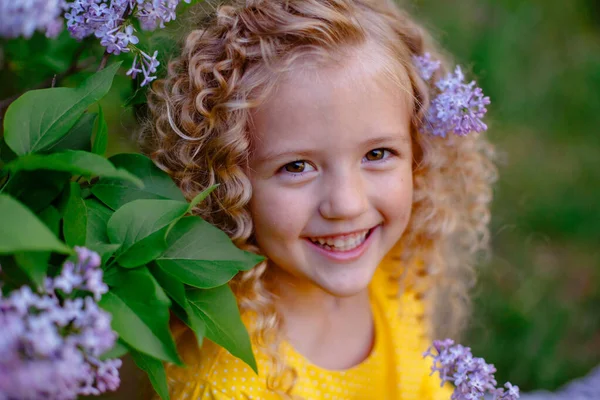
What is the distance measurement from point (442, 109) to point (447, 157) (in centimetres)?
38

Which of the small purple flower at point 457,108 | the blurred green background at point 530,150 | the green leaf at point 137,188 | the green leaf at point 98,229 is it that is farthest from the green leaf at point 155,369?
the small purple flower at point 457,108

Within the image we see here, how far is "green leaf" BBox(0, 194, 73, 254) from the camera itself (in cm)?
89

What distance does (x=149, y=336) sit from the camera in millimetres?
1103

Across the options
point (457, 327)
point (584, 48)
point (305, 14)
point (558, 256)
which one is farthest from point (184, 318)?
point (584, 48)

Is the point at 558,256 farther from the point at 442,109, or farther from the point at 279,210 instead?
the point at 279,210

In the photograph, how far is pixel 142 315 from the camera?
1.12m

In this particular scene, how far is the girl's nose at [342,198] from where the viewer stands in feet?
5.05

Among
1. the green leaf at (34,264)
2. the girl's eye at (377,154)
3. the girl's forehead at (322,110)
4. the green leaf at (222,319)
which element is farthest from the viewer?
the girl's eye at (377,154)

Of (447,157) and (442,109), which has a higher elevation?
(442,109)

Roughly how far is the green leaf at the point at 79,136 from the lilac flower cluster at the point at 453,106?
2.69 feet

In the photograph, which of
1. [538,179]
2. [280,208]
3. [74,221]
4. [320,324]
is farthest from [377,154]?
[538,179]

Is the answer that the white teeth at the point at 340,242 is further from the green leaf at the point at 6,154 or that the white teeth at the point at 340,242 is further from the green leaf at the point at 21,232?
the green leaf at the point at 21,232

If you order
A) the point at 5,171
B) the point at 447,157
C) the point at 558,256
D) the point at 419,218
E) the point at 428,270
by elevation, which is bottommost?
the point at 558,256

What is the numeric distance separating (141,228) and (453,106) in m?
0.84
